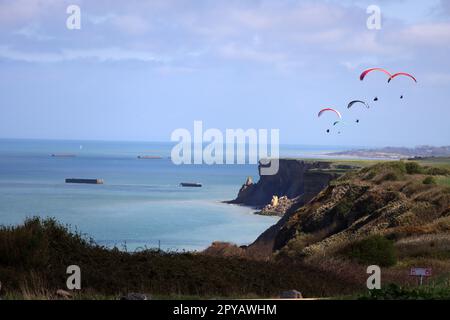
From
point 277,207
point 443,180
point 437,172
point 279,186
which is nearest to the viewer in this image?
point 443,180

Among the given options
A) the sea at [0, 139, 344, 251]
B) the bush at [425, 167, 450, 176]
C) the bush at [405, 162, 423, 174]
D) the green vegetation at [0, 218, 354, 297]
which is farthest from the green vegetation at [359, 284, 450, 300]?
the sea at [0, 139, 344, 251]

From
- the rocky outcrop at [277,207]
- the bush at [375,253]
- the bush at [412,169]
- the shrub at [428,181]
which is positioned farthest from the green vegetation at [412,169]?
the rocky outcrop at [277,207]

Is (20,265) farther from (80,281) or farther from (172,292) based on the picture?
(172,292)

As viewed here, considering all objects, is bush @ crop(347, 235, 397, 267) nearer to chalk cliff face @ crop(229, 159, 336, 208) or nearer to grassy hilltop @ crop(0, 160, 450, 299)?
grassy hilltop @ crop(0, 160, 450, 299)

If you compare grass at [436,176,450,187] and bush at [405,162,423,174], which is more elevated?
bush at [405,162,423,174]

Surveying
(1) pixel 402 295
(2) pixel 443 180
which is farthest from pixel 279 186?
(1) pixel 402 295

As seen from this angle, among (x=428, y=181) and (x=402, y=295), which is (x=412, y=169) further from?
(x=402, y=295)

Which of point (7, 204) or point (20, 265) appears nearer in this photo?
point (20, 265)

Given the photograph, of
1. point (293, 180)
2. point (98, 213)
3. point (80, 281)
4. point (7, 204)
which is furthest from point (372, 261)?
point (293, 180)
